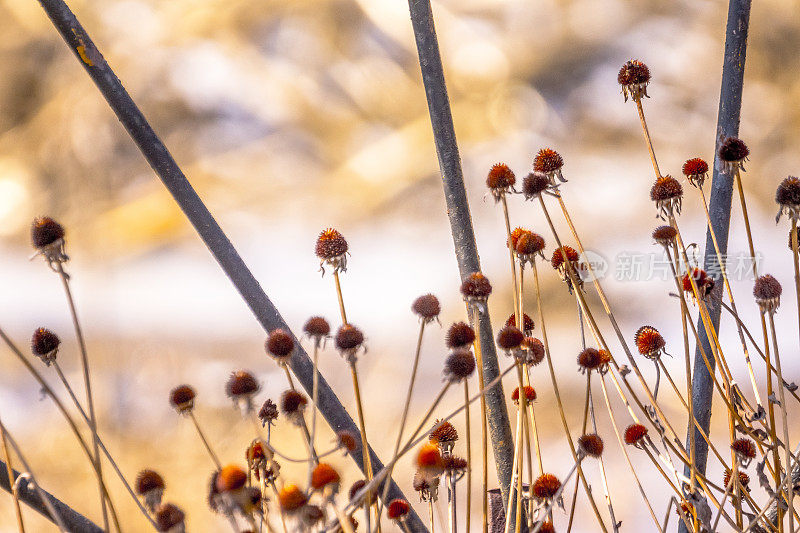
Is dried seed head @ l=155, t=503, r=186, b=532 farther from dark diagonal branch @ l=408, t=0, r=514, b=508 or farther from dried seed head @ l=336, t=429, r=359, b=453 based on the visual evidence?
dark diagonal branch @ l=408, t=0, r=514, b=508

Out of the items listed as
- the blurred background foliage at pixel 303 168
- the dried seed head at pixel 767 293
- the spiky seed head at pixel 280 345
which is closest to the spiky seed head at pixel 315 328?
the spiky seed head at pixel 280 345

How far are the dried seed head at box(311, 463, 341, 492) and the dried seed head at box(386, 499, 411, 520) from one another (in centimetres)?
6

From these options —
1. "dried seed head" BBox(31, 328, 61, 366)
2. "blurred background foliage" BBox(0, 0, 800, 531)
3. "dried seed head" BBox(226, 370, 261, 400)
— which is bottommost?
"dried seed head" BBox(226, 370, 261, 400)

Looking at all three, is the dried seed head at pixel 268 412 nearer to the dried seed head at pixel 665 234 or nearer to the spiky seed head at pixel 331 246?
the spiky seed head at pixel 331 246

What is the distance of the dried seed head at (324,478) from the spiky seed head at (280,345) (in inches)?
2.6

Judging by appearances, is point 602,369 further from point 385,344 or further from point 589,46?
point 589,46

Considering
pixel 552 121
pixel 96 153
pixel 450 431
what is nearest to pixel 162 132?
pixel 96 153

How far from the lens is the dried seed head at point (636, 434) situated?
404mm

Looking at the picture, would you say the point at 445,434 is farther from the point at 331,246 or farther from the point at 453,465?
the point at 331,246

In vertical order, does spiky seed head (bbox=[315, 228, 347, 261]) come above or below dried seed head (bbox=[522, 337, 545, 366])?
above

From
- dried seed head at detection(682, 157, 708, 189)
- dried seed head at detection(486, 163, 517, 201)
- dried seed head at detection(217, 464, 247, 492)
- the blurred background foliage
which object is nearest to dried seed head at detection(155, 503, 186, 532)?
dried seed head at detection(217, 464, 247, 492)

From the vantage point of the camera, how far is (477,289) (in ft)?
1.19

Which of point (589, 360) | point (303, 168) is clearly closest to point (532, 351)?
point (589, 360)

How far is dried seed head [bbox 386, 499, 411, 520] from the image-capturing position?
1.16ft
